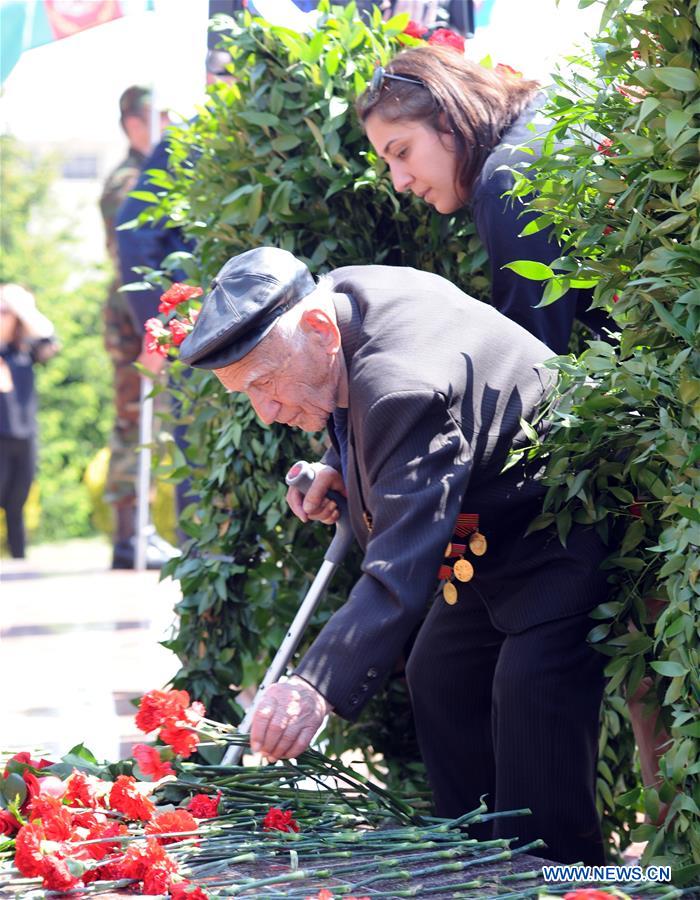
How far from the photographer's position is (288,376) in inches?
99.6

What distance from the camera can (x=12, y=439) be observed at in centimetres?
1037

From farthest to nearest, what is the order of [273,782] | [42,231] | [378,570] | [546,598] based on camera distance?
1. [42,231]
2. [546,598]
3. [273,782]
4. [378,570]

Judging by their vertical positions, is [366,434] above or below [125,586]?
above

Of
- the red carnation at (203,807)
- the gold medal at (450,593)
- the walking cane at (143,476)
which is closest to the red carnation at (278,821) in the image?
the red carnation at (203,807)

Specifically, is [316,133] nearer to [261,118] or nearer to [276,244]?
[261,118]

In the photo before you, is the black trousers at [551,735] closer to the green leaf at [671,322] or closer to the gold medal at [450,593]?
the gold medal at [450,593]

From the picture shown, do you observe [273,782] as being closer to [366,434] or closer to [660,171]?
[366,434]

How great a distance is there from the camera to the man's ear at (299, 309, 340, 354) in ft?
8.23

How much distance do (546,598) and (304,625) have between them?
62cm

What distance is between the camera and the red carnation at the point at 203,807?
2.35m

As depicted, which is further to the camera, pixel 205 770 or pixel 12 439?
pixel 12 439

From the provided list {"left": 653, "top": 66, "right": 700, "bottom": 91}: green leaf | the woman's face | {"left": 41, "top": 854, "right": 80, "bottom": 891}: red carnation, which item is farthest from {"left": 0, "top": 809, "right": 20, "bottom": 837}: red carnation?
the woman's face

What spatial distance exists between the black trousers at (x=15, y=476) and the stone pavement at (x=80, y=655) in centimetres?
79

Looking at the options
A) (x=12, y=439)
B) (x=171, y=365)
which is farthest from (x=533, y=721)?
(x=12, y=439)
